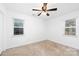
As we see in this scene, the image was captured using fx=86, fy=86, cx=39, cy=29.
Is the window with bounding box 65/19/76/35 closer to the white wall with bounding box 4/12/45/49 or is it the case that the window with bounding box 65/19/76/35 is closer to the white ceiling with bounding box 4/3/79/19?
the white ceiling with bounding box 4/3/79/19

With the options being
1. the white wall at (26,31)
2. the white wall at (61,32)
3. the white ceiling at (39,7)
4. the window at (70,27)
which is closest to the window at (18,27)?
the white wall at (26,31)

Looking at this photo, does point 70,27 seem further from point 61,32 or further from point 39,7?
point 39,7

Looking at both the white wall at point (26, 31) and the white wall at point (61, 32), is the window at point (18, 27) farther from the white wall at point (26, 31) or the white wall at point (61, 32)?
the white wall at point (61, 32)

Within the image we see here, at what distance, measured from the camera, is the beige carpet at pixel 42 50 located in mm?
1289

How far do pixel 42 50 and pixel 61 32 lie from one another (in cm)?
42

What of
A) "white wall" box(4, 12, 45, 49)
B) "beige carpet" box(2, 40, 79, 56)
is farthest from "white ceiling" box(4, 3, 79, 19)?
"beige carpet" box(2, 40, 79, 56)

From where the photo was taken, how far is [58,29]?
4.57 ft

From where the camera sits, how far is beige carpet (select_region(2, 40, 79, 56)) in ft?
4.23

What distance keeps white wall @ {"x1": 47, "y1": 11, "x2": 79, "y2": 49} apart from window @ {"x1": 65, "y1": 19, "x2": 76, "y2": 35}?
0.04m

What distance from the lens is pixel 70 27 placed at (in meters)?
1.31

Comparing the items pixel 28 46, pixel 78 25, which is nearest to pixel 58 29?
pixel 78 25

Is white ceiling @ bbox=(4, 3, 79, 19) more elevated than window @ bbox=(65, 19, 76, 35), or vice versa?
white ceiling @ bbox=(4, 3, 79, 19)

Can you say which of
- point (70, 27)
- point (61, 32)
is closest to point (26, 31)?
point (61, 32)

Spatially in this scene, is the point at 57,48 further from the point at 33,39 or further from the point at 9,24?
the point at 9,24
